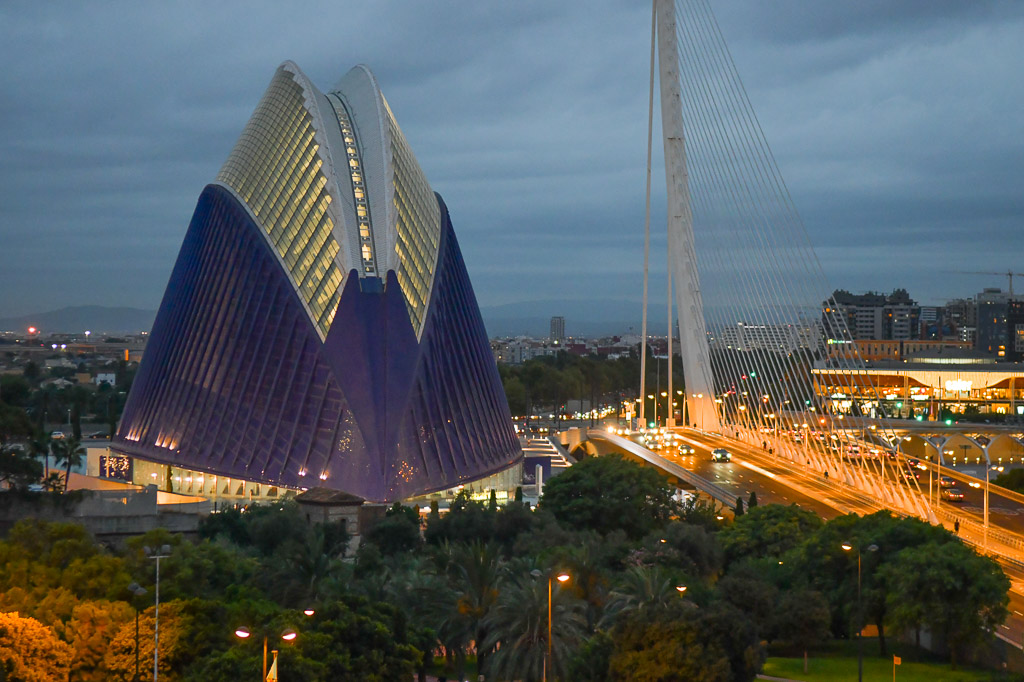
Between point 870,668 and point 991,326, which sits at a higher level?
point 991,326

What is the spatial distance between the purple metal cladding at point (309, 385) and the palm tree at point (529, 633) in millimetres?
17132

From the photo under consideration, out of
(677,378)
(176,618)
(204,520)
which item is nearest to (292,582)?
(176,618)

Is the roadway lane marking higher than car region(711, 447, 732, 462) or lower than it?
lower

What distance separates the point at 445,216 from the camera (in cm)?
5219

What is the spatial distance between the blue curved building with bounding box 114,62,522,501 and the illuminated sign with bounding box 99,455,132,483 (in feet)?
1.54

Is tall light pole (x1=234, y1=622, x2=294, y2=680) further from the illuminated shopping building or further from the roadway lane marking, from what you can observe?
the illuminated shopping building

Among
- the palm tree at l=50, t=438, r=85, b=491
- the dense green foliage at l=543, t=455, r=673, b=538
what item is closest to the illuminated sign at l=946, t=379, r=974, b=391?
the dense green foliage at l=543, t=455, r=673, b=538

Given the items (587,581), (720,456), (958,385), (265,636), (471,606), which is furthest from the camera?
(958,385)

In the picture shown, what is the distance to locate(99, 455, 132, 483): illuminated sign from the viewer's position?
48916mm

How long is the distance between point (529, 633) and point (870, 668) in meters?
7.96

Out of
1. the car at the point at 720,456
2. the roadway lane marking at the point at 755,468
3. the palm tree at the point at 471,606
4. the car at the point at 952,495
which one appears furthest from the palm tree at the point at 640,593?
the car at the point at 720,456

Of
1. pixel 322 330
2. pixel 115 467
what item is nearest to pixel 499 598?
pixel 322 330

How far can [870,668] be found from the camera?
2736 centimetres

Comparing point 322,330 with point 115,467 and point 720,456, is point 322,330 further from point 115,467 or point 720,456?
point 720,456
